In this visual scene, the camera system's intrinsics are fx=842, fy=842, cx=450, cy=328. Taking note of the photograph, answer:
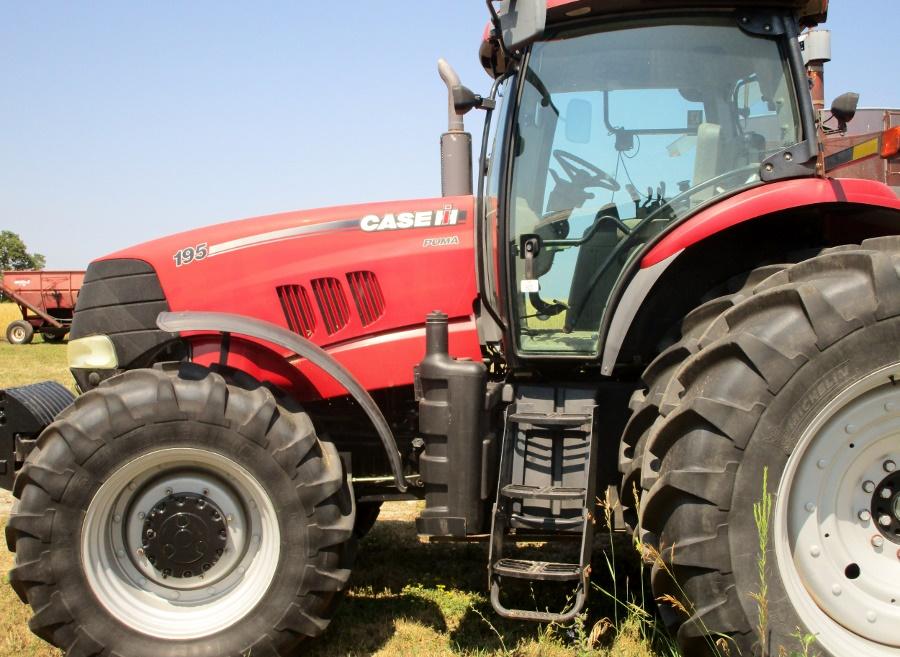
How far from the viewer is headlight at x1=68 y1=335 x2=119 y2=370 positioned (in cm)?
369

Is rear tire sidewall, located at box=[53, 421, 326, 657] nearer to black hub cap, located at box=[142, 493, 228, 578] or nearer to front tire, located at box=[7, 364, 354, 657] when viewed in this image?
front tire, located at box=[7, 364, 354, 657]

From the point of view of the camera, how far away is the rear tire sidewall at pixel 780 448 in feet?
8.58

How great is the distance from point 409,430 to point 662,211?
1.49 meters

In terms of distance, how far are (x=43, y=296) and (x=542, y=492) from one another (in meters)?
21.3

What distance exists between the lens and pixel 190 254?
3715 mm

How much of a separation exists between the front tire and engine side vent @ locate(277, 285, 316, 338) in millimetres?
499

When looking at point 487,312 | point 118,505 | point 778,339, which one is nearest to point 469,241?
point 487,312

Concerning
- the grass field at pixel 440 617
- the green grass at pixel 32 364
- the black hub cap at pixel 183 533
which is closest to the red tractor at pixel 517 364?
the black hub cap at pixel 183 533

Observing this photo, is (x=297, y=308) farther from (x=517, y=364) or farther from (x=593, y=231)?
(x=593, y=231)

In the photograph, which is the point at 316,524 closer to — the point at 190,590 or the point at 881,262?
the point at 190,590

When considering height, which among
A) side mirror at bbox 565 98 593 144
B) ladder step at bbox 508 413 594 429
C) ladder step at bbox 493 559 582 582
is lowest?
ladder step at bbox 493 559 582 582

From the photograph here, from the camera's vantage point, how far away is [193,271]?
12.1ft

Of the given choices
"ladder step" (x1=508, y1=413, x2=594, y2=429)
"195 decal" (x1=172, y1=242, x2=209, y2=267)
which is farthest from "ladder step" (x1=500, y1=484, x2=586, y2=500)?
"195 decal" (x1=172, y1=242, x2=209, y2=267)

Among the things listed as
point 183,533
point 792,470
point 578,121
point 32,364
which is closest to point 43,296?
point 32,364
